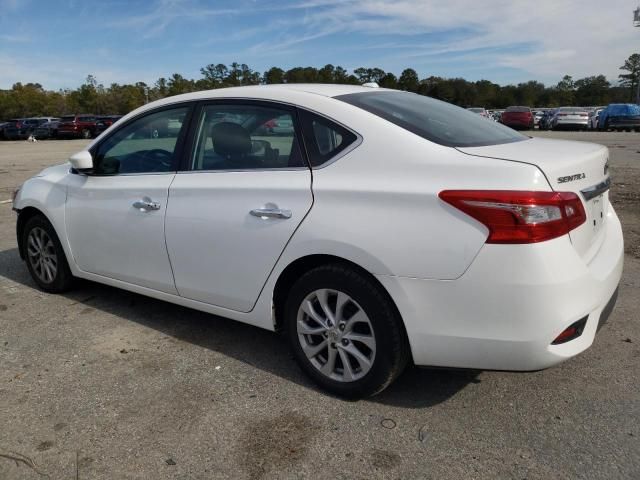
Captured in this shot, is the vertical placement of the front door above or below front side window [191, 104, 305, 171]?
below

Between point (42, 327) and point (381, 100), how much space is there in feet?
9.53

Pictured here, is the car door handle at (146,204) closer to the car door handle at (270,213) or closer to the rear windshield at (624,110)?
the car door handle at (270,213)

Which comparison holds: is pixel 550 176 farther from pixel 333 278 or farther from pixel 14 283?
pixel 14 283

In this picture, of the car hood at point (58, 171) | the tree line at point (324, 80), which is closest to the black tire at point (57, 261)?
the car hood at point (58, 171)

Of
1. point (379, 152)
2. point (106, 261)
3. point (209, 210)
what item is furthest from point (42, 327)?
point (379, 152)

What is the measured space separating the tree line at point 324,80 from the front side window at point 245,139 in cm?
6098

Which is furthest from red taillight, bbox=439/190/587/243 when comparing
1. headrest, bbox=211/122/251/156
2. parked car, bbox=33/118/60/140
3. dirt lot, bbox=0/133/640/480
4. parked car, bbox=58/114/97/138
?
parked car, bbox=33/118/60/140

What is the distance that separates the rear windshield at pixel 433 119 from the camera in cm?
284

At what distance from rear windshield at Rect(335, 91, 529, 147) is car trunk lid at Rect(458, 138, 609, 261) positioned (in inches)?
5.4

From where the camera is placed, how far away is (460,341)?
2.54m

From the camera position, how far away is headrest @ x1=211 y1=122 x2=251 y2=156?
333cm

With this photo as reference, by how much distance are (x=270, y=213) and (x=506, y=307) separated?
4.29 feet

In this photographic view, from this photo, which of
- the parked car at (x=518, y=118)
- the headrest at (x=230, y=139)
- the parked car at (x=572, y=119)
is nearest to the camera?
the headrest at (x=230, y=139)

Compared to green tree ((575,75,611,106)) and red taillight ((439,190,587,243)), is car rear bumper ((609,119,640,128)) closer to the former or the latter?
red taillight ((439,190,587,243))
